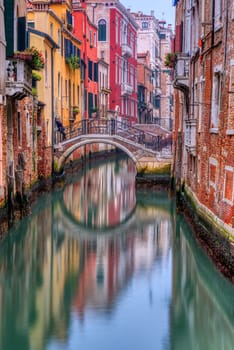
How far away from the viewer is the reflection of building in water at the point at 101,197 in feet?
62.3

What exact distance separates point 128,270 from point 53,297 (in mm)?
2324

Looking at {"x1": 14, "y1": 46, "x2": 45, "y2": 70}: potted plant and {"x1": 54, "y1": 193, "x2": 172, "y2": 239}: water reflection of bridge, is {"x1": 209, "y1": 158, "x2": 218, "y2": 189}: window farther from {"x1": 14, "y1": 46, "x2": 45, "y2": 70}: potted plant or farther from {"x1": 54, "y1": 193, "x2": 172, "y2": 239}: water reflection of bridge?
{"x1": 14, "y1": 46, "x2": 45, "y2": 70}: potted plant

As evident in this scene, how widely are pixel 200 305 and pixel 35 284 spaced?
3280 millimetres

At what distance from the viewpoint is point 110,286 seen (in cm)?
1114

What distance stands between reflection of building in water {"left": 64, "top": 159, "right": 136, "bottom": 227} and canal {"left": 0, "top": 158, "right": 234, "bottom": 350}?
0.53 ft

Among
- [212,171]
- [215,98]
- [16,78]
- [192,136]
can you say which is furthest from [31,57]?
[212,171]

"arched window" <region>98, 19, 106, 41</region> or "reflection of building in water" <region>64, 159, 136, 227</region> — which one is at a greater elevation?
"arched window" <region>98, 19, 106, 41</region>

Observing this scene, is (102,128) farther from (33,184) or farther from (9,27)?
(9,27)

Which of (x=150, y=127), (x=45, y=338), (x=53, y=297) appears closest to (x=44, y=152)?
(x=53, y=297)

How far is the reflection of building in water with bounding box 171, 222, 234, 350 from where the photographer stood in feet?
27.9

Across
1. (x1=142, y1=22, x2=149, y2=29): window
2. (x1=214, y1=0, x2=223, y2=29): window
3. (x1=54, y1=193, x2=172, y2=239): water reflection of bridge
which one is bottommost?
(x1=54, y1=193, x2=172, y2=239): water reflection of bridge

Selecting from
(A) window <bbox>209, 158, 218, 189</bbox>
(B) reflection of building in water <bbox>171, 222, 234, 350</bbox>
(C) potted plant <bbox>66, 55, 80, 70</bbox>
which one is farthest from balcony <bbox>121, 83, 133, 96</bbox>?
(B) reflection of building in water <bbox>171, 222, 234, 350</bbox>

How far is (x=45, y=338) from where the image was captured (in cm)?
855

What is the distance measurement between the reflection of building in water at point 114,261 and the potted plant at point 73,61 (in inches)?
477
